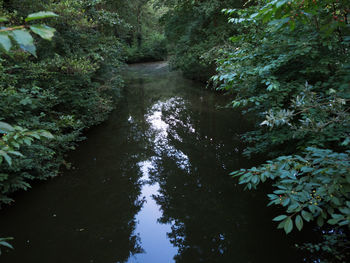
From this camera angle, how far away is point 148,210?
4.44m

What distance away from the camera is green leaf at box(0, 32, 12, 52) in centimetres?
83

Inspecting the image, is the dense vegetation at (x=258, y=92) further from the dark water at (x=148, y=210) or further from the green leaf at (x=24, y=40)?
the dark water at (x=148, y=210)

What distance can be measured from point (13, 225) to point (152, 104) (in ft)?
29.1

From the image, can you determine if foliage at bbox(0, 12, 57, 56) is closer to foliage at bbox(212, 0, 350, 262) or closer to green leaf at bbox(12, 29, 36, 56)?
green leaf at bbox(12, 29, 36, 56)

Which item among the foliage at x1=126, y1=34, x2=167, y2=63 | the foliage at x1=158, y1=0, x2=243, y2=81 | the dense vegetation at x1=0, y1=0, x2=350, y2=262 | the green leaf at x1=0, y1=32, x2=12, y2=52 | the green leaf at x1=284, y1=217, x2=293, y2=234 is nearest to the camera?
the green leaf at x1=0, y1=32, x2=12, y2=52

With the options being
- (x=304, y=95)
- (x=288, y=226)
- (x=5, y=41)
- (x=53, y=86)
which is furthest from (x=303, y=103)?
(x=53, y=86)

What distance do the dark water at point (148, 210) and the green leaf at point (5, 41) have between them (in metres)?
3.20

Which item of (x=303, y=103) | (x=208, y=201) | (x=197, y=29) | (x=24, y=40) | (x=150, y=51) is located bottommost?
(x=24, y=40)

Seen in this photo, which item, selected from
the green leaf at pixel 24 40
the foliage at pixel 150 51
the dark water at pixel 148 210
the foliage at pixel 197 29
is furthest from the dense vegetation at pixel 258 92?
the foliage at pixel 150 51

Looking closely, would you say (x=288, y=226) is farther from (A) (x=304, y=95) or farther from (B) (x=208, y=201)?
(B) (x=208, y=201)

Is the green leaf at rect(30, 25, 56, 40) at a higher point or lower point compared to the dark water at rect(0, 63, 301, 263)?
lower

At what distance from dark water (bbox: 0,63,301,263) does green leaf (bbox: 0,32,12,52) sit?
10.5 ft

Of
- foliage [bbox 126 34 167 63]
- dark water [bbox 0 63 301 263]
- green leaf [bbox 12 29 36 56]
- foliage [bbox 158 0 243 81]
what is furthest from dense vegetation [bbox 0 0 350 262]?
foliage [bbox 126 34 167 63]

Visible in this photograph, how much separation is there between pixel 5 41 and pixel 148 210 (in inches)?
156
